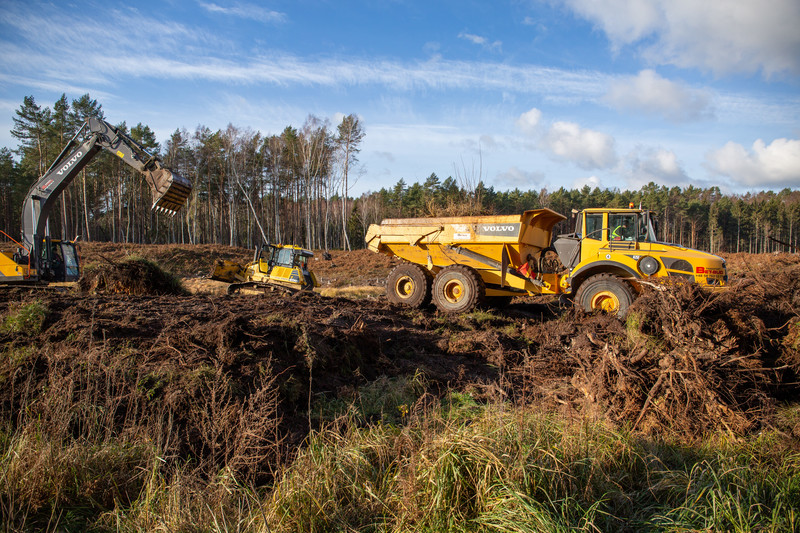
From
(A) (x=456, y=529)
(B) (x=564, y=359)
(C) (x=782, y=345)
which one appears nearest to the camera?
(A) (x=456, y=529)

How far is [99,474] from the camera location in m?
3.59

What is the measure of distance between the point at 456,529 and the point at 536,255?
1008cm

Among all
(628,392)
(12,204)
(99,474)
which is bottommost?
(99,474)

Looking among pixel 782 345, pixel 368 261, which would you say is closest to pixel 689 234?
pixel 368 261

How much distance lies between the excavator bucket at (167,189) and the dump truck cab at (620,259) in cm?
911

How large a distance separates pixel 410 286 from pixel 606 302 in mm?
4965

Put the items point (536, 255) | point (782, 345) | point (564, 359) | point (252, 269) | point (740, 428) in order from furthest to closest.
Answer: point (252, 269), point (536, 255), point (564, 359), point (782, 345), point (740, 428)

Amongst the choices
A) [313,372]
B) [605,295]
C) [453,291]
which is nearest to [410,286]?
[453,291]

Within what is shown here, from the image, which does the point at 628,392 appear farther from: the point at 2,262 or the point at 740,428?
the point at 2,262

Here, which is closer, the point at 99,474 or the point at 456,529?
the point at 456,529

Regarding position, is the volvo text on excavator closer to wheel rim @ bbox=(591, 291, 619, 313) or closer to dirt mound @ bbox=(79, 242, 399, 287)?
wheel rim @ bbox=(591, 291, 619, 313)

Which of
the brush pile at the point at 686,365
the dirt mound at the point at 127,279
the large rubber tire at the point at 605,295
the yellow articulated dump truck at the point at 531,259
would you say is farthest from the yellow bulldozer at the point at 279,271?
the brush pile at the point at 686,365

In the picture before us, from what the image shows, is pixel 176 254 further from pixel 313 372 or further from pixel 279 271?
pixel 313 372

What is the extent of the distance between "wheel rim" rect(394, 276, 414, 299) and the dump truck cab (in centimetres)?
404
